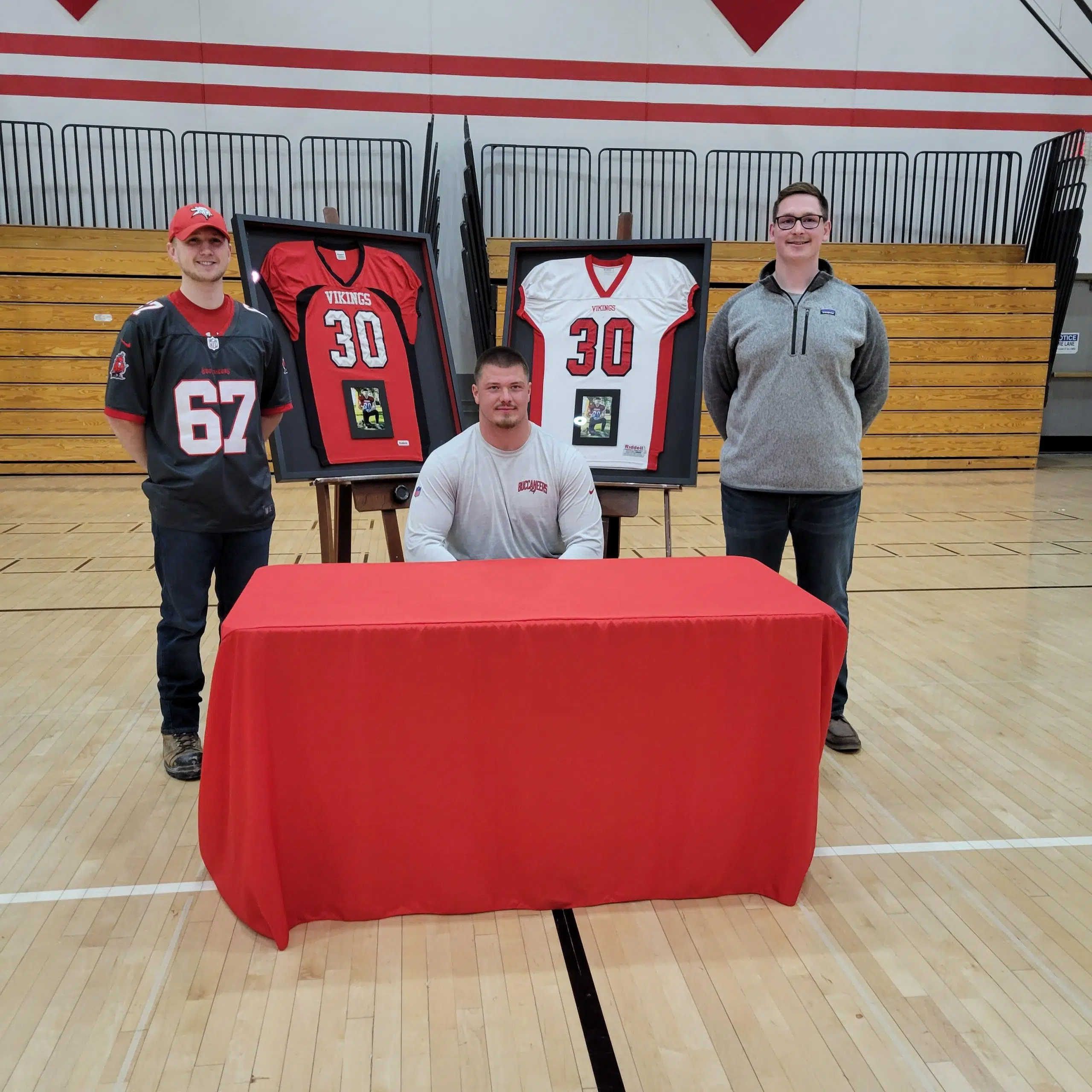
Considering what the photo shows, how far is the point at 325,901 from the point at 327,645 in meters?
0.60

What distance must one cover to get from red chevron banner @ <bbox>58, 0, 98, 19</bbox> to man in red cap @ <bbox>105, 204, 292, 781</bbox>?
24.7 feet

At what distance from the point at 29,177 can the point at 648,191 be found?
5.66m

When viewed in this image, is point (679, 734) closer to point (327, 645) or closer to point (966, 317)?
point (327, 645)

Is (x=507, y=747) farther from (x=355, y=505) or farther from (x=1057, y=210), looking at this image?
(x=1057, y=210)

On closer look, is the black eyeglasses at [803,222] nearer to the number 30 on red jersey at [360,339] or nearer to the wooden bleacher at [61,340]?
the number 30 on red jersey at [360,339]

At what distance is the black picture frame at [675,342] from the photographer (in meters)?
3.62

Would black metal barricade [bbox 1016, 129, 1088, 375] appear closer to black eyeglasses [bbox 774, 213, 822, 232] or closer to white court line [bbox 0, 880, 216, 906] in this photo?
black eyeglasses [bbox 774, 213, 822, 232]

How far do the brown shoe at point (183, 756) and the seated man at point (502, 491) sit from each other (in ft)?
2.87

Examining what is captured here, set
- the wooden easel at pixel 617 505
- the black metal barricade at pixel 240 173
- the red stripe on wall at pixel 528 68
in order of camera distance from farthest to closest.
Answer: the black metal barricade at pixel 240 173, the red stripe on wall at pixel 528 68, the wooden easel at pixel 617 505

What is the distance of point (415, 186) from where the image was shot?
8.96 m

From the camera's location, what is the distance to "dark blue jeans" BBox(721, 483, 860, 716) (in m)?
2.82

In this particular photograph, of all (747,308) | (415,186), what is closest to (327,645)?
(747,308)

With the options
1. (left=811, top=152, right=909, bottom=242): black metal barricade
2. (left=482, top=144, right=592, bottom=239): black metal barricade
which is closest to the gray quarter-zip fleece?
(left=482, top=144, right=592, bottom=239): black metal barricade

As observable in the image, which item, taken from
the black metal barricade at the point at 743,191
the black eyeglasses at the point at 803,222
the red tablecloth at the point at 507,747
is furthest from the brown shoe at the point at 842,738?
the black metal barricade at the point at 743,191
